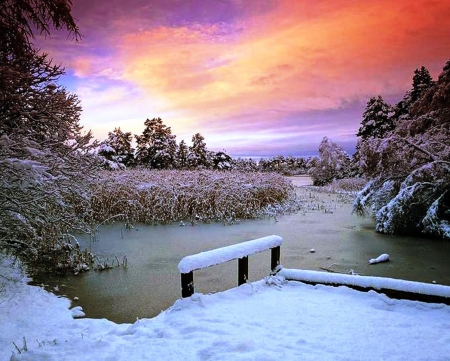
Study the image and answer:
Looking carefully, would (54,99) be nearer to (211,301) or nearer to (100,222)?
(211,301)

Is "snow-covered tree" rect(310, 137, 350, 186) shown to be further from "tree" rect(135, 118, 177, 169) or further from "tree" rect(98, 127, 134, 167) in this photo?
"tree" rect(98, 127, 134, 167)

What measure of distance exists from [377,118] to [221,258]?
3429 centimetres

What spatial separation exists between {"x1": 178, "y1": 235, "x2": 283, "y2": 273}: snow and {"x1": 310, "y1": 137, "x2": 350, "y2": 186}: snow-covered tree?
34.0m

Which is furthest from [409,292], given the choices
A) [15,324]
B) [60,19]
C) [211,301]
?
[60,19]

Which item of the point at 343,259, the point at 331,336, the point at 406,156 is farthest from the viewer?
the point at 406,156

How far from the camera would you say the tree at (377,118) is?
3428 centimetres

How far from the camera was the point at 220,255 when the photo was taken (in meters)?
4.91

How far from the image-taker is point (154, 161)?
4406cm

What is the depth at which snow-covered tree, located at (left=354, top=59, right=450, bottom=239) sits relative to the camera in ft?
35.6

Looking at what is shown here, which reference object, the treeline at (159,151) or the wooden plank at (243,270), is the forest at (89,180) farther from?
the treeline at (159,151)

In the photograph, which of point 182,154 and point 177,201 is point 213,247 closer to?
point 177,201

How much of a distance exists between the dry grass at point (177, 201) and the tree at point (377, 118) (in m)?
21.3

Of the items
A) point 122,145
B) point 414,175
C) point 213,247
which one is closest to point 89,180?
point 213,247

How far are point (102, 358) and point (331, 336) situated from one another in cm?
222
